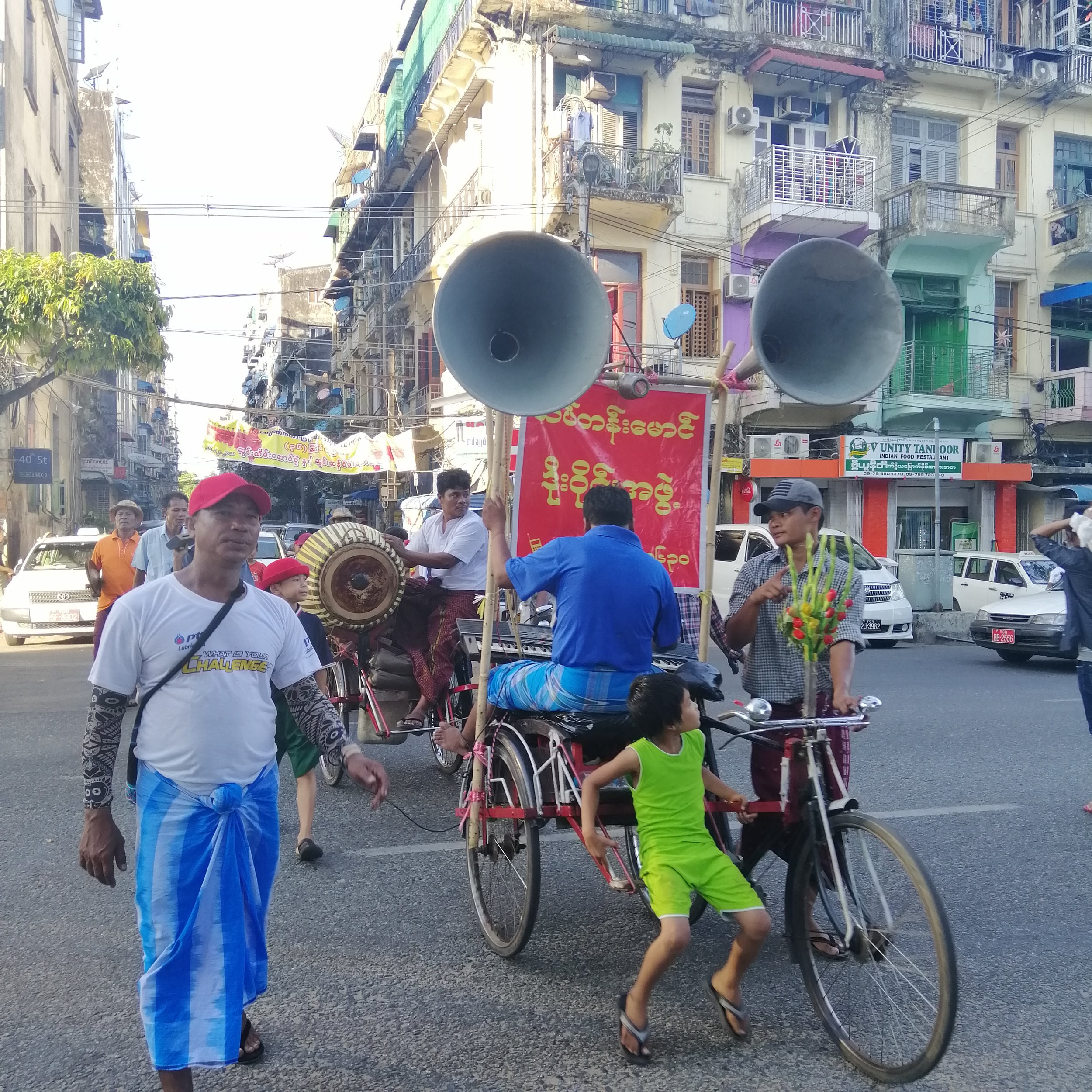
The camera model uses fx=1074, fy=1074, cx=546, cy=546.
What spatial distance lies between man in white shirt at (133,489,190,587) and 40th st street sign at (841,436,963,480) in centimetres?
1736

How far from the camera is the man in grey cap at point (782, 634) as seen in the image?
3.89m

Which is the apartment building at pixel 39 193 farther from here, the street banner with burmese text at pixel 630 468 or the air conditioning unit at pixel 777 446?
the street banner with burmese text at pixel 630 468

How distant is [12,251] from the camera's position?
16219 mm

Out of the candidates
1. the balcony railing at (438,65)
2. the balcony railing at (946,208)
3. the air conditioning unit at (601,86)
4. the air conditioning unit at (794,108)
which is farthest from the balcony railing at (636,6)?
the balcony railing at (946,208)

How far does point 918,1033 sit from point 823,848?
56cm

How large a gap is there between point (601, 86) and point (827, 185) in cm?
542

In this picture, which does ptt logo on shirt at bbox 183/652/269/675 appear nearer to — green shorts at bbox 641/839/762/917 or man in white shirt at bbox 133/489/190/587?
green shorts at bbox 641/839/762/917

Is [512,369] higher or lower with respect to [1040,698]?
higher

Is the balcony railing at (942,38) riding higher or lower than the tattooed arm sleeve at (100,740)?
higher

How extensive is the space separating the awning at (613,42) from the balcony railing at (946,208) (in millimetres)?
5699

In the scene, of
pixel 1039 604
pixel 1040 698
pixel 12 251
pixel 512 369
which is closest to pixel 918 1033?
pixel 512 369

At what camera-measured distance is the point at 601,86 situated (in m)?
21.2

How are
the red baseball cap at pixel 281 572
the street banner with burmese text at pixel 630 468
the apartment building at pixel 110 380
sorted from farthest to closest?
1. the apartment building at pixel 110 380
2. the red baseball cap at pixel 281 572
3. the street banner with burmese text at pixel 630 468

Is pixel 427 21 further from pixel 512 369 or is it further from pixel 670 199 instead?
pixel 512 369
